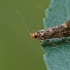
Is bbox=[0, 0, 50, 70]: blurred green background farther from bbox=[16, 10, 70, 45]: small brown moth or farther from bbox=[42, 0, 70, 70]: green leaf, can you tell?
bbox=[42, 0, 70, 70]: green leaf

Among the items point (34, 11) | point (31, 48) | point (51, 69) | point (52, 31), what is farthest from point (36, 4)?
point (51, 69)

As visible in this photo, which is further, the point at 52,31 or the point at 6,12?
the point at 6,12

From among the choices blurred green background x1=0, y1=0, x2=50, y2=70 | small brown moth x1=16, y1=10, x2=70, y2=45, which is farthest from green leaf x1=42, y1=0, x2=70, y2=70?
blurred green background x1=0, y1=0, x2=50, y2=70

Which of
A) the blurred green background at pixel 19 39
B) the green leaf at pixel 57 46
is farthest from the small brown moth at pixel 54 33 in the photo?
the blurred green background at pixel 19 39

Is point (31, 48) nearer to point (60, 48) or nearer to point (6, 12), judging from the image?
point (6, 12)

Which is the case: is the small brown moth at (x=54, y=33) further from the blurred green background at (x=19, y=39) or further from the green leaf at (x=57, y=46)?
the blurred green background at (x=19, y=39)

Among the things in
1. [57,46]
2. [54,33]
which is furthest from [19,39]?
[57,46]
